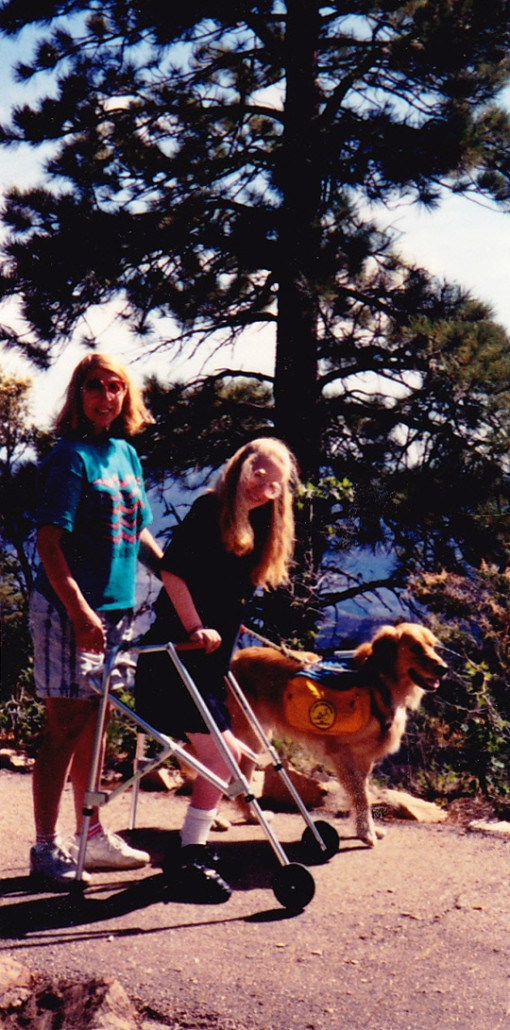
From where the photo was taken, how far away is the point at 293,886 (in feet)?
10.6

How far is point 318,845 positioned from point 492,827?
43.3 inches

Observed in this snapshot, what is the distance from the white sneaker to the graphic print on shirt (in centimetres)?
117

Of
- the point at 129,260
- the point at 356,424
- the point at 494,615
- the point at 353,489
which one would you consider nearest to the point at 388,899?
the point at 494,615

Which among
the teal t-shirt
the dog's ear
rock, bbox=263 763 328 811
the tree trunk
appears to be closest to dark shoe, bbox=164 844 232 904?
the teal t-shirt

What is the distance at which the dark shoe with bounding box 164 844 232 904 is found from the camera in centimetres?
338

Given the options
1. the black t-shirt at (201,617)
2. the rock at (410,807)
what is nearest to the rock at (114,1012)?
the black t-shirt at (201,617)

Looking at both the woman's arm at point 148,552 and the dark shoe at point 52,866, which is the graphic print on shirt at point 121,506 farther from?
the dark shoe at point 52,866

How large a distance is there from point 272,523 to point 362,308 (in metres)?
5.07

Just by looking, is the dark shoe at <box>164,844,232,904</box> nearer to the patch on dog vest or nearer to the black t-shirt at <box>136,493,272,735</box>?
the black t-shirt at <box>136,493,272,735</box>

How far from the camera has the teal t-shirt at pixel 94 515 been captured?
3.32 meters

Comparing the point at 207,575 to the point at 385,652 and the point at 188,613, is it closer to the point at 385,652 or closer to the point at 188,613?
the point at 188,613

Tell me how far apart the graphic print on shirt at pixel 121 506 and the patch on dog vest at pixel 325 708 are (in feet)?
3.81

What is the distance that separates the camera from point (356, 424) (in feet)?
28.1

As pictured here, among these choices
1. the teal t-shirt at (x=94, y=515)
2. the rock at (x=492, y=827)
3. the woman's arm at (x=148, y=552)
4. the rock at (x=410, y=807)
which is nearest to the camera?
the teal t-shirt at (x=94, y=515)
